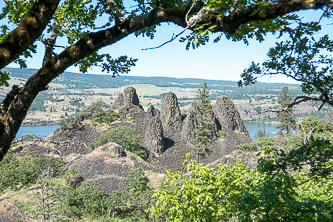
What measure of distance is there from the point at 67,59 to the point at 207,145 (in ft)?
115

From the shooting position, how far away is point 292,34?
3.89m

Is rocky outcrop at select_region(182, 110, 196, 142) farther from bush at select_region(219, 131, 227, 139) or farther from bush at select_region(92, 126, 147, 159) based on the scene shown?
bush at select_region(92, 126, 147, 159)

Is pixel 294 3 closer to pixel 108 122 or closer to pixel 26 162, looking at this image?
pixel 26 162

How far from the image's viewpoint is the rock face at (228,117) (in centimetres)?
4747

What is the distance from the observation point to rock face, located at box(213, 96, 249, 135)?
4747 cm

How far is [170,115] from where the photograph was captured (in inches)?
1838

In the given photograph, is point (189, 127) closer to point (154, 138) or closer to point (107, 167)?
point (154, 138)

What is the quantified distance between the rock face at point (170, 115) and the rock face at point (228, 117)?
8.10 m

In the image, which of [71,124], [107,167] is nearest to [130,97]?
[71,124]

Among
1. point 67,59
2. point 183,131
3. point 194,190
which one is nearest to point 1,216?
point 194,190

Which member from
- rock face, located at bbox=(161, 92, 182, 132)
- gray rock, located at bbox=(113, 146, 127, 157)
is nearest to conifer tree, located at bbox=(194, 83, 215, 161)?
rock face, located at bbox=(161, 92, 182, 132)

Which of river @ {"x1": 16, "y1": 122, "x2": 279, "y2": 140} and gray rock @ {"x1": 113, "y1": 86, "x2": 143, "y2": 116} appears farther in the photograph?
river @ {"x1": 16, "y1": 122, "x2": 279, "y2": 140}

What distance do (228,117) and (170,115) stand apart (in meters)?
11.1

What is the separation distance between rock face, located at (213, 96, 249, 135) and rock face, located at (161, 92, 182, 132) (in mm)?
8103
